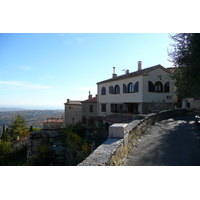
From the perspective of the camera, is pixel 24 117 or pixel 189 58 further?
pixel 24 117

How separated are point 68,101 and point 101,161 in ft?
99.5

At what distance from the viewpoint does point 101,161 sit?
104 inches

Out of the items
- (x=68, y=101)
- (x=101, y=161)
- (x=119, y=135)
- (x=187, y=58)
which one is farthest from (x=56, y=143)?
(x=68, y=101)

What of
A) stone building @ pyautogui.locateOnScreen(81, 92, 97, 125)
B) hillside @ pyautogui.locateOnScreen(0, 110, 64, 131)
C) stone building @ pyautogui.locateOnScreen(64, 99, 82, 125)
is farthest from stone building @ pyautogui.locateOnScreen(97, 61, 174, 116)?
hillside @ pyautogui.locateOnScreen(0, 110, 64, 131)

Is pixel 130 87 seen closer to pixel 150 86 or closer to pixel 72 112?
pixel 150 86

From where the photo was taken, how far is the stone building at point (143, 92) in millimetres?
15884

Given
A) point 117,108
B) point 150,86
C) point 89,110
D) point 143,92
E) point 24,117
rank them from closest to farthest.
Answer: point 143,92 < point 150,86 < point 117,108 < point 89,110 < point 24,117

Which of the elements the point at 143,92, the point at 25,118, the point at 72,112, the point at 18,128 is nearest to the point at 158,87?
the point at 143,92

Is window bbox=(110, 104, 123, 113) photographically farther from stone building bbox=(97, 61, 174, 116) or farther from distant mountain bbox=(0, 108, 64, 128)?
distant mountain bbox=(0, 108, 64, 128)

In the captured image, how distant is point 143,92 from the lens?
Result: 15766 millimetres

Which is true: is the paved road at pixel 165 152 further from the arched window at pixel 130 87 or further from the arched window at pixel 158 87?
the arched window at pixel 130 87

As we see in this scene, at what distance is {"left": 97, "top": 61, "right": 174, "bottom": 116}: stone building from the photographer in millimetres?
15884

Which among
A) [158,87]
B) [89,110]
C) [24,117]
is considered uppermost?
[158,87]

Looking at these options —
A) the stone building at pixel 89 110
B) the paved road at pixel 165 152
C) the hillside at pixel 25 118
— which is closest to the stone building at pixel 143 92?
the stone building at pixel 89 110
